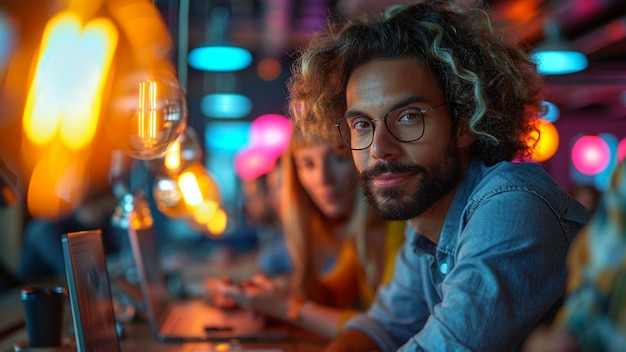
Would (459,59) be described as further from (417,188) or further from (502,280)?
(502,280)

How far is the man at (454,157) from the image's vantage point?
1243mm

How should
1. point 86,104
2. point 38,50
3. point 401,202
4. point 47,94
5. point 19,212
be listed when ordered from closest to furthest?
point 401,202, point 38,50, point 47,94, point 86,104, point 19,212

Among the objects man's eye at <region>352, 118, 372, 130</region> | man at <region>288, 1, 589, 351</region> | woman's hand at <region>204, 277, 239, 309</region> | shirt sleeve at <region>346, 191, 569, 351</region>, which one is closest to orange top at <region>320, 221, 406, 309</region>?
woman's hand at <region>204, 277, 239, 309</region>

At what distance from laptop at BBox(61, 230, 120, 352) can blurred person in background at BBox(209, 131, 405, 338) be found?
44.3 inches

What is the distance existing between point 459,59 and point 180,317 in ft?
6.10

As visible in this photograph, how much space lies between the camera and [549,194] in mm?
1397

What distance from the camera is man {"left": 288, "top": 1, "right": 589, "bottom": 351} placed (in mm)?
1243

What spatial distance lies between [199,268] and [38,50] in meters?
2.51

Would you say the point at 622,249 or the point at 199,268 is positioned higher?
the point at 622,249

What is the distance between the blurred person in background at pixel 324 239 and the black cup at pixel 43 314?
3.49ft

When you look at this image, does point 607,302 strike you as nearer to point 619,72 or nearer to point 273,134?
point 273,134

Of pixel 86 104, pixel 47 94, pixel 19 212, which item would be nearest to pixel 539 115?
pixel 47 94

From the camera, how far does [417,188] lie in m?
1.58

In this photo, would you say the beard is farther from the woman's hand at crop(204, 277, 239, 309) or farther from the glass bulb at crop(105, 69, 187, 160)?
the woman's hand at crop(204, 277, 239, 309)
